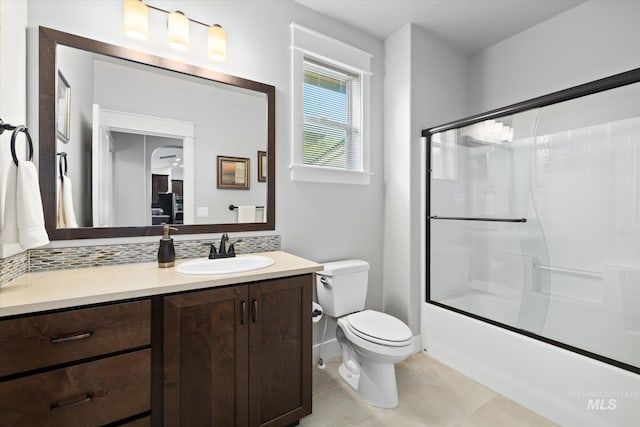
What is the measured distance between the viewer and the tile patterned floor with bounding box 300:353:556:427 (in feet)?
5.23

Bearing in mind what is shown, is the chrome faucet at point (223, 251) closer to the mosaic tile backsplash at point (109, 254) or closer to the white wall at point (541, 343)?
the mosaic tile backsplash at point (109, 254)

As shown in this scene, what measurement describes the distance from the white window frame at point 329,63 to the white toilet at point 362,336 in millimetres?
682

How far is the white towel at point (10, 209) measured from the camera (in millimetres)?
1025

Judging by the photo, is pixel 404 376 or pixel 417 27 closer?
pixel 404 376

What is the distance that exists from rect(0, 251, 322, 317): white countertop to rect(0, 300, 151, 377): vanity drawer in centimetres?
4

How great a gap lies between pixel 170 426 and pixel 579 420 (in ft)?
6.62

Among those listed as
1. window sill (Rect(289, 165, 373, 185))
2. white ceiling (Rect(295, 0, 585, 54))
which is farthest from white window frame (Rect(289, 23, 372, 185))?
white ceiling (Rect(295, 0, 585, 54))

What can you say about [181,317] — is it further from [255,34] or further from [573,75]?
[573,75]

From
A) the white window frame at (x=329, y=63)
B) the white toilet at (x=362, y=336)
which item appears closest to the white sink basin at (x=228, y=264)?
the white toilet at (x=362, y=336)

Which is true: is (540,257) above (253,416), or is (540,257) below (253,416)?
above

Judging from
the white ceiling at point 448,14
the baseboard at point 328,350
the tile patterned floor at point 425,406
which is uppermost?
the white ceiling at point 448,14

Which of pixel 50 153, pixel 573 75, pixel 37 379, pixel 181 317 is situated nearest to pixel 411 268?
pixel 181 317

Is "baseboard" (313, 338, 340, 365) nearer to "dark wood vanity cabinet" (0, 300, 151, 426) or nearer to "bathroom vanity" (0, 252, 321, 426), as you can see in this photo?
"bathroom vanity" (0, 252, 321, 426)

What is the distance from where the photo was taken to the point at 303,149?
212 cm
